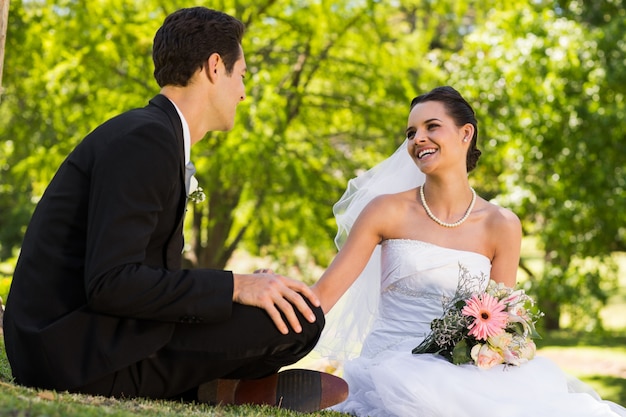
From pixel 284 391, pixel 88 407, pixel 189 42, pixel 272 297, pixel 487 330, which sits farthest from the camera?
pixel 487 330

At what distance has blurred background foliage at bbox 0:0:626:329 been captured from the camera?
496 inches

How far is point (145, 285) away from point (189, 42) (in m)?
1.13

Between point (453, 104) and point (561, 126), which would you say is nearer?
point (453, 104)

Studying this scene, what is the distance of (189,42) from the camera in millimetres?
3650

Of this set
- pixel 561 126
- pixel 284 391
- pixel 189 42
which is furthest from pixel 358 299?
pixel 561 126

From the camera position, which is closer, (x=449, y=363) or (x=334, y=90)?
(x=449, y=363)

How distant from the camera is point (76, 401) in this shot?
3098 mm

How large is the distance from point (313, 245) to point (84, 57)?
15.6 ft

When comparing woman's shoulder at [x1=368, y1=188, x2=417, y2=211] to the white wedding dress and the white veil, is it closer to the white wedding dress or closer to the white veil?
the white wedding dress

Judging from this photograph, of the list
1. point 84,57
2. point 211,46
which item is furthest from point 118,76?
point 211,46

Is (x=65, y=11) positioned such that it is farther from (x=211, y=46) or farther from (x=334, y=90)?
(x=211, y=46)

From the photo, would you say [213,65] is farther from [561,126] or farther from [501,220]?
[561,126]

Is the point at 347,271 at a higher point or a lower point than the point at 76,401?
higher

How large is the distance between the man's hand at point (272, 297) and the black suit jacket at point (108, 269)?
0.35 feet
